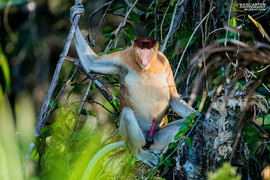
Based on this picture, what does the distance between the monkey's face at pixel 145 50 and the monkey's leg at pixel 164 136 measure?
1.79 ft

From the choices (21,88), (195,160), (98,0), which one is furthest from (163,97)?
(21,88)

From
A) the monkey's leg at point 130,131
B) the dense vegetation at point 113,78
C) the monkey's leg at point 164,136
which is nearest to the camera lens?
the dense vegetation at point 113,78

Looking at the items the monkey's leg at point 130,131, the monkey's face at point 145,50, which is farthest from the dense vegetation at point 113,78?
the monkey's face at point 145,50

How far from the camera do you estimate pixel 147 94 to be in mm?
2984

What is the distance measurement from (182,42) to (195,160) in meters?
1.36

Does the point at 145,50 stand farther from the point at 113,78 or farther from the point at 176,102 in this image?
the point at 113,78

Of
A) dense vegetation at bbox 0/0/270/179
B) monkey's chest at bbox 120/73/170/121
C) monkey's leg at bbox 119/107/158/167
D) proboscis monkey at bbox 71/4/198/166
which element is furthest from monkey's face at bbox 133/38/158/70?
monkey's leg at bbox 119/107/158/167

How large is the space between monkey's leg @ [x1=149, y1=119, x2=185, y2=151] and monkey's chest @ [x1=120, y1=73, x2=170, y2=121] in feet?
0.48

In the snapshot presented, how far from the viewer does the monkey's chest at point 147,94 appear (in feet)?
9.65

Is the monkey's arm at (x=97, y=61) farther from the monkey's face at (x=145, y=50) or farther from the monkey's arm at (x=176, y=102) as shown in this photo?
the monkey's arm at (x=176, y=102)

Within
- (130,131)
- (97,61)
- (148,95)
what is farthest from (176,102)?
(97,61)

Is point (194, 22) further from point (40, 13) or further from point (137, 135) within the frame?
point (40, 13)

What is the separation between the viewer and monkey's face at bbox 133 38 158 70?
9.16 ft

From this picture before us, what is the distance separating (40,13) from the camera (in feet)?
17.0
